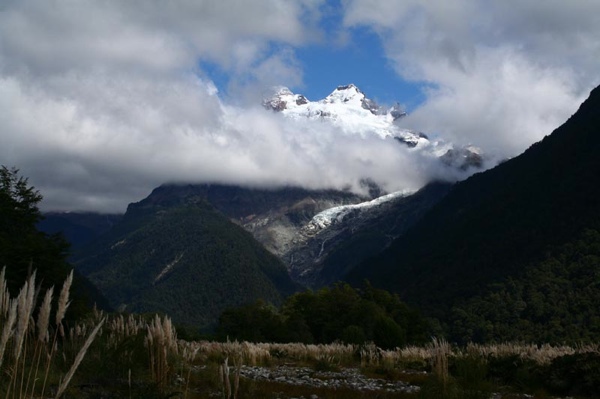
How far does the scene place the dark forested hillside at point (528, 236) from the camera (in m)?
120

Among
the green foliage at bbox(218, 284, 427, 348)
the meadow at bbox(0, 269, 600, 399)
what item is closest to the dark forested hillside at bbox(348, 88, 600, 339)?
the green foliage at bbox(218, 284, 427, 348)

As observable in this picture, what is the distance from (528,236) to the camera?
145375 mm

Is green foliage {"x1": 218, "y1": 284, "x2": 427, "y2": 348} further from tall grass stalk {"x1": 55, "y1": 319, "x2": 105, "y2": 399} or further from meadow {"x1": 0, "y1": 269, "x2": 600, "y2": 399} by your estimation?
tall grass stalk {"x1": 55, "y1": 319, "x2": 105, "y2": 399}

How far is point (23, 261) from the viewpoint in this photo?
A: 21109mm

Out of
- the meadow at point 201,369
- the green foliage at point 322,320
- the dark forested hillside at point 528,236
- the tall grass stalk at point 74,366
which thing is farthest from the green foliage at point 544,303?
the tall grass stalk at point 74,366

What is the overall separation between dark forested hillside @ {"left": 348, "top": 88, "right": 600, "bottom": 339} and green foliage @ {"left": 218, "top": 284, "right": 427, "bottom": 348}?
32.0 metres

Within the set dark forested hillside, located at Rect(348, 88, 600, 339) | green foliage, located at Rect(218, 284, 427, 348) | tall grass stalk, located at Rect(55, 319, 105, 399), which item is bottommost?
green foliage, located at Rect(218, 284, 427, 348)

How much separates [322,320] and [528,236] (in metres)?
96.6

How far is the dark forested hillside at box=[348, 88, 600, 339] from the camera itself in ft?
393

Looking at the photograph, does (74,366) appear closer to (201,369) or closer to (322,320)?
(201,369)

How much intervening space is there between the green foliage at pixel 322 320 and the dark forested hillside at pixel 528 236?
3201cm

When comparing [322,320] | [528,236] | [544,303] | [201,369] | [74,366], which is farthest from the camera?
[528,236]

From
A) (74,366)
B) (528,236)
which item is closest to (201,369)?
(74,366)

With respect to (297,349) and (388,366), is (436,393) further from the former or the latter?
(297,349)
